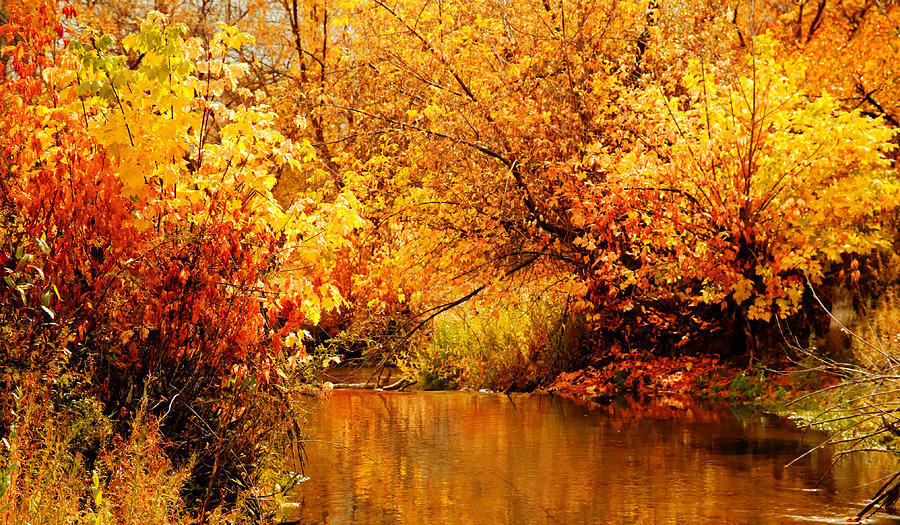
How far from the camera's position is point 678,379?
55.5 ft

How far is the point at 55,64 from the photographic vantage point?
25.0 ft

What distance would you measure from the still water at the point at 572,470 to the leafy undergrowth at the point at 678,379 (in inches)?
52.3

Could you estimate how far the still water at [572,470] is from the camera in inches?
321

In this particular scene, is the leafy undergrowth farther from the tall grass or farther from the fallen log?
the fallen log

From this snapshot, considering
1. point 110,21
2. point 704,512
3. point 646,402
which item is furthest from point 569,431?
point 110,21

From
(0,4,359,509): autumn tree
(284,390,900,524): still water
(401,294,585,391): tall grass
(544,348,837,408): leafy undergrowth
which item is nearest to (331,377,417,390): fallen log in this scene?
(401,294,585,391): tall grass

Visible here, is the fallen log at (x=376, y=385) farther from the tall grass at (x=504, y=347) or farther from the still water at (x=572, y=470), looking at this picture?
the still water at (x=572, y=470)

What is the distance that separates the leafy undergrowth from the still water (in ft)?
4.36

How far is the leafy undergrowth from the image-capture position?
15.4 m

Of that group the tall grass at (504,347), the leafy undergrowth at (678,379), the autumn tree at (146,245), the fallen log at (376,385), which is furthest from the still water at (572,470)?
the fallen log at (376,385)

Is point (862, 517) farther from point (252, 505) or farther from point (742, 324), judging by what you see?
point (742, 324)

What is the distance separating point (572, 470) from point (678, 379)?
24.1 ft

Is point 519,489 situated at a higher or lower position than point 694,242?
lower

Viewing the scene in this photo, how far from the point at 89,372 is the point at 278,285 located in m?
1.47
